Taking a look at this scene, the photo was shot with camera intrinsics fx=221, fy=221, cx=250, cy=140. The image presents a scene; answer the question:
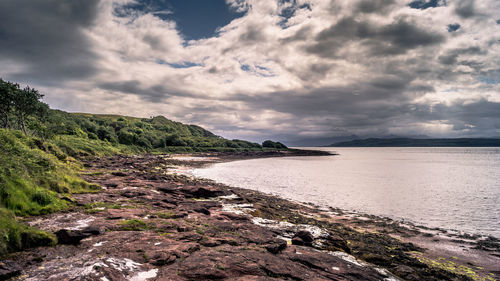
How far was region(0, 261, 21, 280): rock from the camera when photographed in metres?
6.38

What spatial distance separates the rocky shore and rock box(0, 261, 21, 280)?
2 centimetres

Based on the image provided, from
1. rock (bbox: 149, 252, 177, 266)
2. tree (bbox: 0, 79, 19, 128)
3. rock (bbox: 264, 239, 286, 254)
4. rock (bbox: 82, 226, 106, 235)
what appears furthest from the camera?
tree (bbox: 0, 79, 19, 128)

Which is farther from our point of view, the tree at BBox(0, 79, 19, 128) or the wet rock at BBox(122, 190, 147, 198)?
the tree at BBox(0, 79, 19, 128)

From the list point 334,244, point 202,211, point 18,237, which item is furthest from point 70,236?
point 334,244

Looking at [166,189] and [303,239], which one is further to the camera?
[166,189]

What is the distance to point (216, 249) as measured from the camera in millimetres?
10469

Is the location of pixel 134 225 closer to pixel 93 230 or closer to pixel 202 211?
pixel 93 230

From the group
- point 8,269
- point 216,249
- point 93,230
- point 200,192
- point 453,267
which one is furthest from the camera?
point 200,192

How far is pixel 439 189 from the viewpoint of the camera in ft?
141

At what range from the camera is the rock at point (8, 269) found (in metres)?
6.38

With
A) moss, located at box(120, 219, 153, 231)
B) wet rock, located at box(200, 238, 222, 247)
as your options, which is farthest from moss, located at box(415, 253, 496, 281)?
moss, located at box(120, 219, 153, 231)

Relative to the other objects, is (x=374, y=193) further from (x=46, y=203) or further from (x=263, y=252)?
(x=46, y=203)

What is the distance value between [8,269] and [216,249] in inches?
274

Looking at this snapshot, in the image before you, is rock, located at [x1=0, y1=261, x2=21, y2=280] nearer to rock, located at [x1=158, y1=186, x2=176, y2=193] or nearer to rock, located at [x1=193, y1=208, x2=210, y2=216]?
rock, located at [x1=193, y1=208, x2=210, y2=216]
